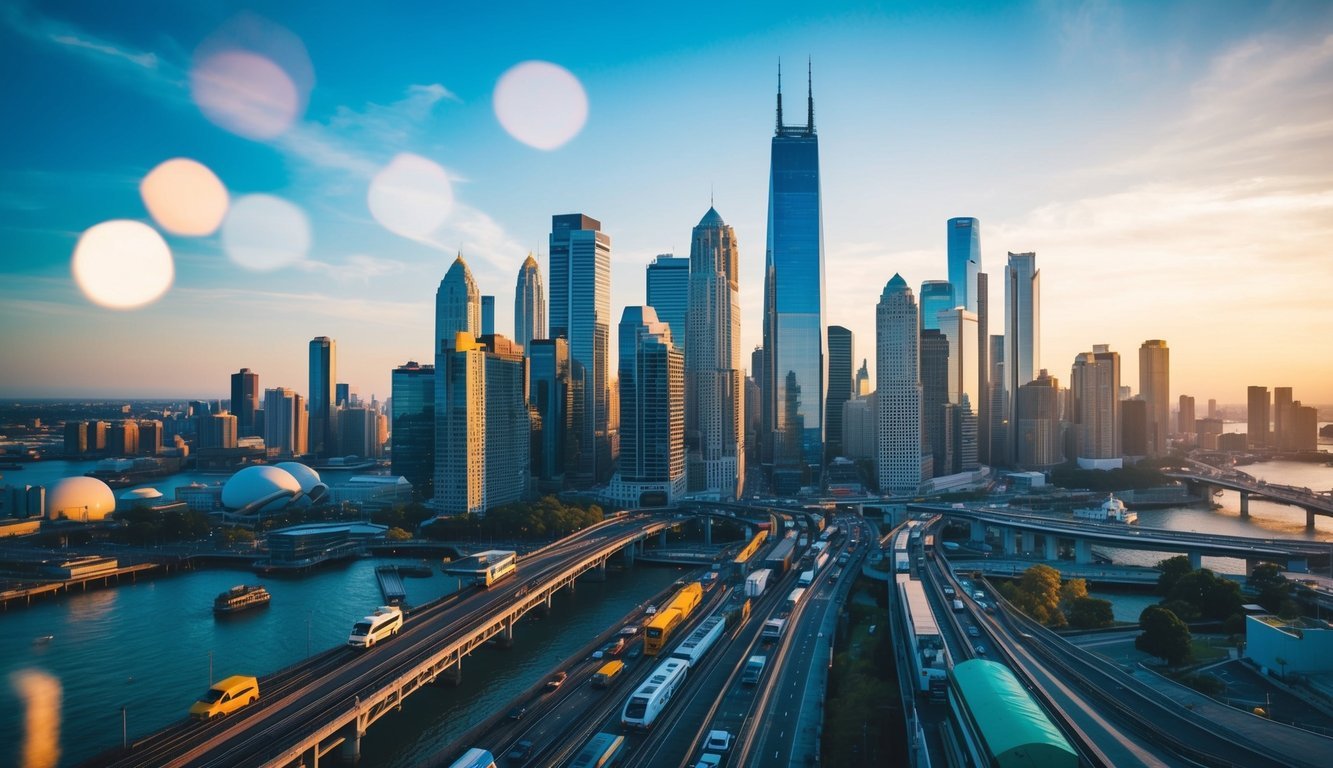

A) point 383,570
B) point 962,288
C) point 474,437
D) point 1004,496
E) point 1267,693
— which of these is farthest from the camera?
point 962,288

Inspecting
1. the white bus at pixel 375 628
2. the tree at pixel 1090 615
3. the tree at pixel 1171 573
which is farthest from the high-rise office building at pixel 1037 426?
the white bus at pixel 375 628

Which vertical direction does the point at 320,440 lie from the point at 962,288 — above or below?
below

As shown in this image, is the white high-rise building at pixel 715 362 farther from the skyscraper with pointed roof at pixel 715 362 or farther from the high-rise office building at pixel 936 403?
the high-rise office building at pixel 936 403

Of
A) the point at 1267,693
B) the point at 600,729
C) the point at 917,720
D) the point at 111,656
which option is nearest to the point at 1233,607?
the point at 1267,693

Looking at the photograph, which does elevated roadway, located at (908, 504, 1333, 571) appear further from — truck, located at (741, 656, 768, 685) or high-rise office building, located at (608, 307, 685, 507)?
truck, located at (741, 656, 768, 685)

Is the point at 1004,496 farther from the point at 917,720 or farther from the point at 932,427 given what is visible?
the point at 917,720

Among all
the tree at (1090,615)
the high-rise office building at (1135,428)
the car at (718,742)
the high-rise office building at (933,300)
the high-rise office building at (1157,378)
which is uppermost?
the high-rise office building at (933,300)
